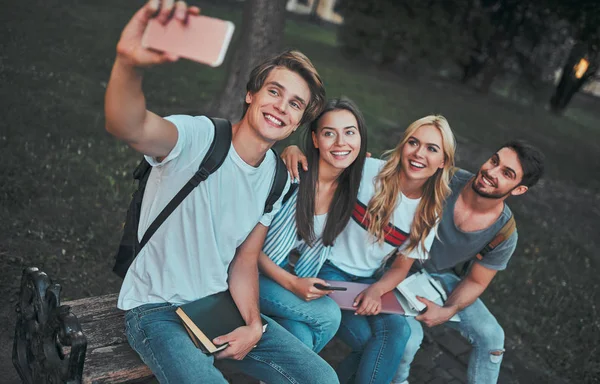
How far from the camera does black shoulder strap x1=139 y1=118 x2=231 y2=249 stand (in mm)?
2611

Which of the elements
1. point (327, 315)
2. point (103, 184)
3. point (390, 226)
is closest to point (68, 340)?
point (327, 315)

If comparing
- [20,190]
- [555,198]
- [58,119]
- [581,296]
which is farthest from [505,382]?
[555,198]

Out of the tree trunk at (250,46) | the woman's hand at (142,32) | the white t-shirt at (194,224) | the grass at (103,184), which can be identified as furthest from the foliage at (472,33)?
the woman's hand at (142,32)

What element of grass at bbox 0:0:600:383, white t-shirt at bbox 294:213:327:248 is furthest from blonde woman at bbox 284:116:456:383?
grass at bbox 0:0:600:383

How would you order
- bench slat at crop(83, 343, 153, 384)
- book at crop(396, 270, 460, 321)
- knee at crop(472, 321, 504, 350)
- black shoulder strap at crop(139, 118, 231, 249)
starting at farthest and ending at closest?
knee at crop(472, 321, 504, 350)
book at crop(396, 270, 460, 321)
bench slat at crop(83, 343, 153, 384)
black shoulder strap at crop(139, 118, 231, 249)

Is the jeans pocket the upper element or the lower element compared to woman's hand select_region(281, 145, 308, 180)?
lower

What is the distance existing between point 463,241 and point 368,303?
0.89m

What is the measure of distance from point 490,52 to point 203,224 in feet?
59.6

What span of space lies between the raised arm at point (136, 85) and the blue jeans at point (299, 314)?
1.36 metres

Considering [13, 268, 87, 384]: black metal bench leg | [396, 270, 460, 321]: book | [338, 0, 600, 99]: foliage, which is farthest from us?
[338, 0, 600, 99]: foliage

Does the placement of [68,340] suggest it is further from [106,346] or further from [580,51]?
[580,51]

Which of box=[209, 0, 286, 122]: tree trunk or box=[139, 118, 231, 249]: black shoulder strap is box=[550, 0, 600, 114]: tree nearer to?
box=[209, 0, 286, 122]: tree trunk

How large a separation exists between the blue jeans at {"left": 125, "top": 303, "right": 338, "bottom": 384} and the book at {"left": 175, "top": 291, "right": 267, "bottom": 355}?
4cm

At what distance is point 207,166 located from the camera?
2631 mm
